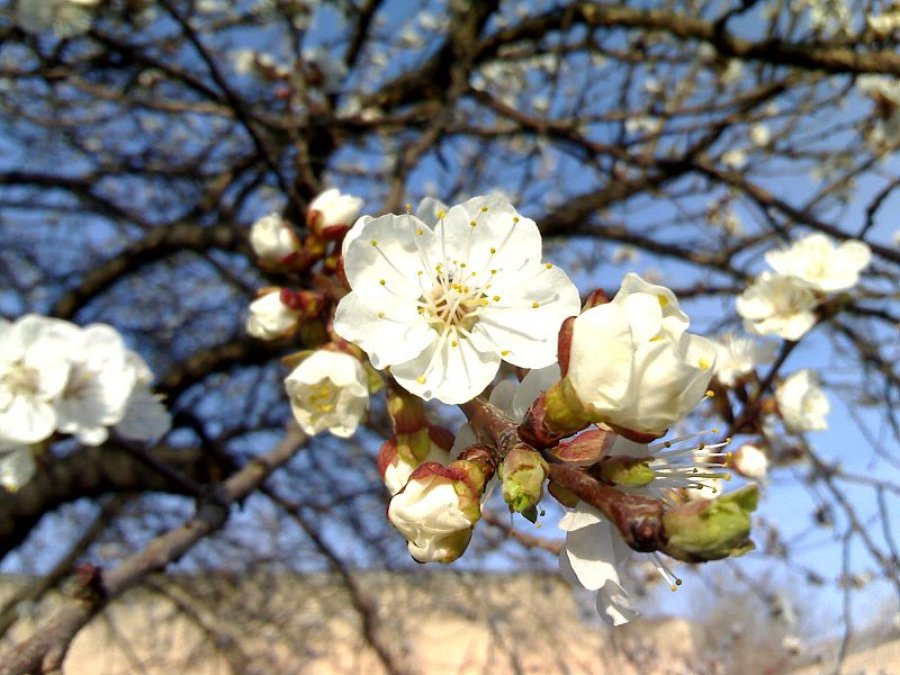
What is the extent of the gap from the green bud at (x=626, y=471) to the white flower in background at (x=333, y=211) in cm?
75

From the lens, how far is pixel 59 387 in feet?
4.98

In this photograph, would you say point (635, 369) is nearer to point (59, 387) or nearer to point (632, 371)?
point (632, 371)

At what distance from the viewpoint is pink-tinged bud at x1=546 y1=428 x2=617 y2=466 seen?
76cm

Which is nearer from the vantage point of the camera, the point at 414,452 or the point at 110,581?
the point at 414,452

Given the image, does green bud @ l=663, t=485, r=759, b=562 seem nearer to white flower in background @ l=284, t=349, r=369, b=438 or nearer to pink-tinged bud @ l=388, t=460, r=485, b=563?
pink-tinged bud @ l=388, t=460, r=485, b=563

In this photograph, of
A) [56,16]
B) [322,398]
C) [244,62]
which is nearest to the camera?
[322,398]

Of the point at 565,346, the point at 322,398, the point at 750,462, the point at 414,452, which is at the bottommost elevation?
the point at 750,462

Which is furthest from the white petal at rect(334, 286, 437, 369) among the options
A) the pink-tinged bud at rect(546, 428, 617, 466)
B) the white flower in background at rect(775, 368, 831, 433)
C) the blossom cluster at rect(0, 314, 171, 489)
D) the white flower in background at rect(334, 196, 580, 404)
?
the white flower in background at rect(775, 368, 831, 433)

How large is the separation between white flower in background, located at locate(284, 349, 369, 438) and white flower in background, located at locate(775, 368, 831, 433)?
3.71 ft

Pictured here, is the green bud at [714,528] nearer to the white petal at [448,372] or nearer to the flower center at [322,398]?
the white petal at [448,372]

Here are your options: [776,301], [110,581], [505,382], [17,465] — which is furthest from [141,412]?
[776,301]

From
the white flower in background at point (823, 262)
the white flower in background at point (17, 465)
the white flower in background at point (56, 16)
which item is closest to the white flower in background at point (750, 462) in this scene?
the white flower in background at point (823, 262)

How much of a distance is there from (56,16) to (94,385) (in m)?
1.82

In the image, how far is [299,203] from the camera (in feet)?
6.12
